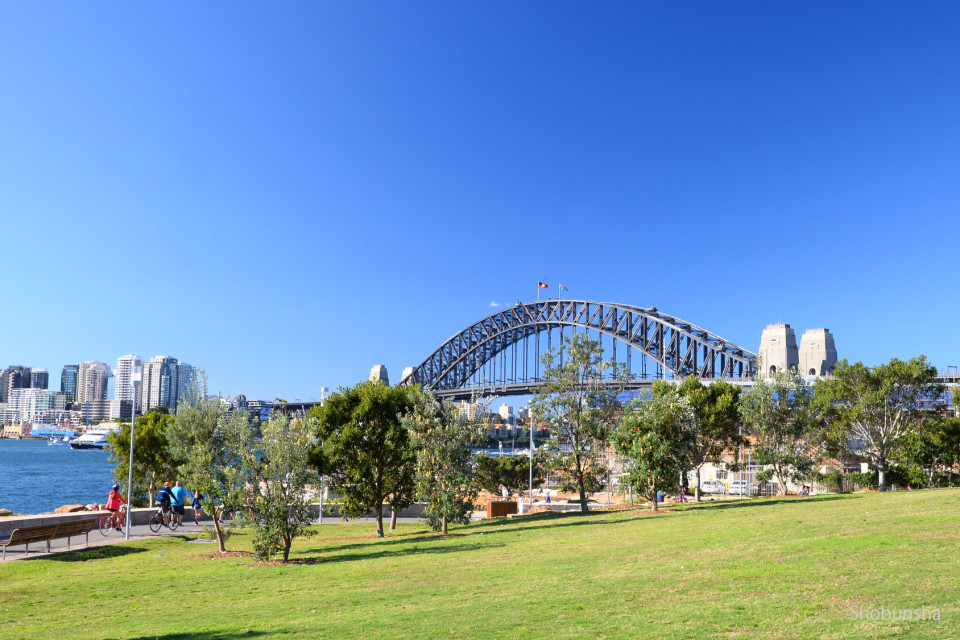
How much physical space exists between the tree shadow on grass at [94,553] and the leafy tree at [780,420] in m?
33.1

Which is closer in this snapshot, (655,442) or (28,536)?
(28,536)

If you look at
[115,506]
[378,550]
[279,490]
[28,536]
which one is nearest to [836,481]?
[378,550]

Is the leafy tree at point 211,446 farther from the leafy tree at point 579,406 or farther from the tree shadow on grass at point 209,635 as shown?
the leafy tree at point 579,406

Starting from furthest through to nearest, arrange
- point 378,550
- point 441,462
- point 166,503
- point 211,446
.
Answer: point 166,503 < point 441,462 < point 211,446 < point 378,550

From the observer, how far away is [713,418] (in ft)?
149

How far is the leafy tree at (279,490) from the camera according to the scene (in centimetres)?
2025

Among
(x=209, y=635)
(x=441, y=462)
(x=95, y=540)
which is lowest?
(x=95, y=540)

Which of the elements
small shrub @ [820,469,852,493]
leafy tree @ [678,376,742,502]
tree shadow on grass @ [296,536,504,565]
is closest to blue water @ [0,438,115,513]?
tree shadow on grass @ [296,536,504,565]

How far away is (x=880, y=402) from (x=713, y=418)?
34.8 ft

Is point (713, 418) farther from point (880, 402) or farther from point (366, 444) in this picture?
point (366, 444)

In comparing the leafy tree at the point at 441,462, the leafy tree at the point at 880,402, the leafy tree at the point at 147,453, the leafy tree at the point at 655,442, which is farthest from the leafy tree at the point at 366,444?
the leafy tree at the point at 880,402

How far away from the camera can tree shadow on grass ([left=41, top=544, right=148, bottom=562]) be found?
2179 centimetres

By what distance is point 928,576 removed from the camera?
11727mm

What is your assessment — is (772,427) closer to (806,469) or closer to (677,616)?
(806,469)
